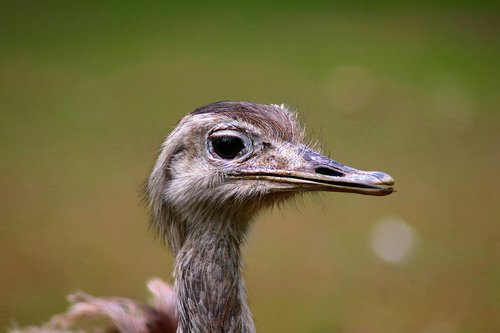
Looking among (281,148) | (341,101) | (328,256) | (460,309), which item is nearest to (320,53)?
(341,101)

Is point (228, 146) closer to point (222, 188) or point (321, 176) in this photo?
point (222, 188)

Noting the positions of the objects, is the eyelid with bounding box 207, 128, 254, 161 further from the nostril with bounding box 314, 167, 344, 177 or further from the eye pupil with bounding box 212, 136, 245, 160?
the nostril with bounding box 314, 167, 344, 177

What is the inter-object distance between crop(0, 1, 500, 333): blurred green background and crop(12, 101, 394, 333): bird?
0.74 m

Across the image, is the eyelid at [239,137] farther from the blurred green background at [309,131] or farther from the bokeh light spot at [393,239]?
the bokeh light spot at [393,239]

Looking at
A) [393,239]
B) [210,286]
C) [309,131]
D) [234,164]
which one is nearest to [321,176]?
[234,164]

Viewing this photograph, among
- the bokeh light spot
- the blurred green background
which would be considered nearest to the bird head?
the blurred green background

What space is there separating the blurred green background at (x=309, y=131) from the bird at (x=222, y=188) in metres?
0.74

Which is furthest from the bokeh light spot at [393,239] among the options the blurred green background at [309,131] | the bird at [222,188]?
the bird at [222,188]

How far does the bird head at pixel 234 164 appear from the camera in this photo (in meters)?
1.55

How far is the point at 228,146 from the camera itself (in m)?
1.57

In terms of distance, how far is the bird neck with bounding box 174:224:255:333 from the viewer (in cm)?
154

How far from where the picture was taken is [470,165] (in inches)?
158

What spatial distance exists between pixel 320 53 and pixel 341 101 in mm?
679

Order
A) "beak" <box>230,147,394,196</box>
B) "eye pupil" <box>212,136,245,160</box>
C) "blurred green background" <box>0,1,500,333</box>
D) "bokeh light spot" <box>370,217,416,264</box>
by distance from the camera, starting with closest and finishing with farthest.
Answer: "beak" <box>230,147,394,196</box> → "eye pupil" <box>212,136,245,160</box> → "blurred green background" <box>0,1,500,333</box> → "bokeh light spot" <box>370,217,416,264</box>
